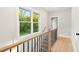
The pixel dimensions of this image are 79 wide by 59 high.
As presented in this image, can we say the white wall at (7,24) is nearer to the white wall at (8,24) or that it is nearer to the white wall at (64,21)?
the white wall at (8,24)

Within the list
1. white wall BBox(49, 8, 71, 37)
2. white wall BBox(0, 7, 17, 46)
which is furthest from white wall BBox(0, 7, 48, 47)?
white wall BBox(49, 8, 71, 37)

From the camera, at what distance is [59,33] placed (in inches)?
346

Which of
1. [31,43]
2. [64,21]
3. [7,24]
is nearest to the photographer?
[7,24]

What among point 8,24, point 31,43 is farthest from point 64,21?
point 8,24

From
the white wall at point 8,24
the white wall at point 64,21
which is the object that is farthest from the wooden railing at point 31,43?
the white wall at point 64,21

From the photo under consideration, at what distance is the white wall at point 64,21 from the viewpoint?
8.12 m

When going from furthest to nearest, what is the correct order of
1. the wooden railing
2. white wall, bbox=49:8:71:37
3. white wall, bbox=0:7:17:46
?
white wall, bbox=49:8:71:37
white wall, bbox=0:7:17:46
the wooden railing

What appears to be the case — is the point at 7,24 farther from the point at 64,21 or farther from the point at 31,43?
the point at 64,21

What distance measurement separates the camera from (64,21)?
27.7ft

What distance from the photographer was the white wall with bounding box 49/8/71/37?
8117mm

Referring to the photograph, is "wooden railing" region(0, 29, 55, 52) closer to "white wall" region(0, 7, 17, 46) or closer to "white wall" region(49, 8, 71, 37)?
"white wall" region(0, 7, 17, 46)

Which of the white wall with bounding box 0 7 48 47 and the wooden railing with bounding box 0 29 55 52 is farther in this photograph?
the white wall with bounding box 0 7 48 47
